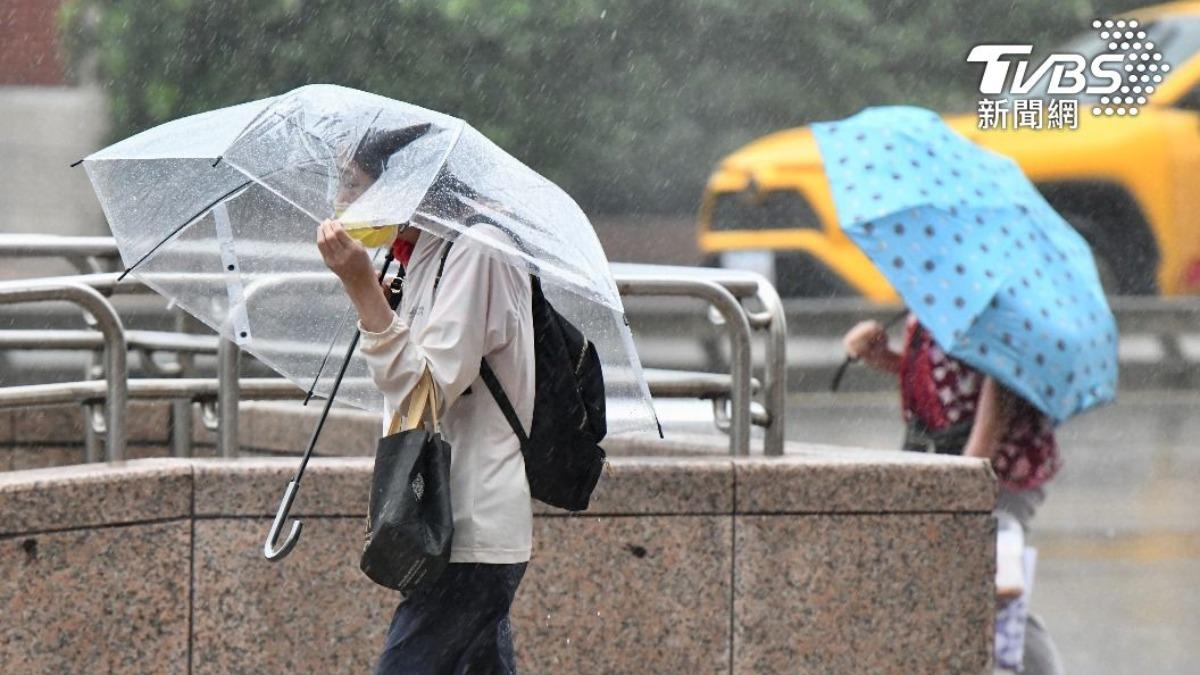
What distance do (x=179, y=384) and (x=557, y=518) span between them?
1.14m

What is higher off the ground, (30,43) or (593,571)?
(593,571)

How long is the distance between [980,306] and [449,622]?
7.27 ft

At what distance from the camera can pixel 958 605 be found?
217 inches

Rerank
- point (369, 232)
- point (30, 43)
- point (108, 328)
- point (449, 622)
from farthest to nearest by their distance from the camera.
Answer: point (30, 43)
point (108, 328)
point (449, 622)
point (369, 232)

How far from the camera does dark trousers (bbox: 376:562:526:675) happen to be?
3938 mm

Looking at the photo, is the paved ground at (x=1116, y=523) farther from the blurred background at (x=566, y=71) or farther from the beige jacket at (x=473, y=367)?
the beige jacket at (x=473, y=367)

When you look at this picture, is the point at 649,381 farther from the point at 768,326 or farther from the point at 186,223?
the point at 186,223

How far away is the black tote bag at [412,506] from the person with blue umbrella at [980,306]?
2.16 m

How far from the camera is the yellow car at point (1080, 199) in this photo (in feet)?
54.8

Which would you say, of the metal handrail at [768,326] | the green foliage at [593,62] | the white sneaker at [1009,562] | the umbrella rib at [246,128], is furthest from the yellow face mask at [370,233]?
the green foliage at [593,62]

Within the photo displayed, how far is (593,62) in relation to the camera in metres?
20.5

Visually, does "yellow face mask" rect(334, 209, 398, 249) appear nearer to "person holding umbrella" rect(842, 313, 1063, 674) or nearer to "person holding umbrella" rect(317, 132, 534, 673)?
"person holding umbrella" rect(317, 132, 534, 673)

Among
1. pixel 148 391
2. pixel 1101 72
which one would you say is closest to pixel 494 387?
pixel 148 391

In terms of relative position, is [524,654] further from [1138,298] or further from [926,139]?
[1138,298]
